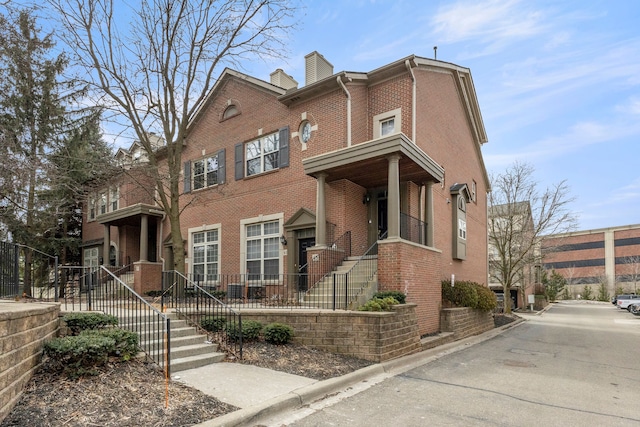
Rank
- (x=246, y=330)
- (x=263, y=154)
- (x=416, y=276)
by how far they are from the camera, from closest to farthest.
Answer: (x=246, y=330)
(x=416, y=276)
(x=263, y=154)

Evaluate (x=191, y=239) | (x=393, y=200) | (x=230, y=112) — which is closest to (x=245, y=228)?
(x=191, y=239)

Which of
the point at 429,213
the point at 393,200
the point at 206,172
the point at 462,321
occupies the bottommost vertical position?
the point at 462,321

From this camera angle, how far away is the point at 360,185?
1422 centimetres

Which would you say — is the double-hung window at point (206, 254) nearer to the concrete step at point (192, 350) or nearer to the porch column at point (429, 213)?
the porch column at point (429, 213)

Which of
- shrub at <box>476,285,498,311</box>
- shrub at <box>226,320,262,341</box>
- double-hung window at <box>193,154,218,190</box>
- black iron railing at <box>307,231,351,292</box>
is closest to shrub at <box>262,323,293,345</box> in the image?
shrub at <box>226,320,262,341</box>

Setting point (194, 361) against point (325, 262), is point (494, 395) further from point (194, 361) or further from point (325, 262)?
point (325, 262)

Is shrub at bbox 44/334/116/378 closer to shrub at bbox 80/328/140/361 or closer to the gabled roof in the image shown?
shrub at bbox 80/328/140/361

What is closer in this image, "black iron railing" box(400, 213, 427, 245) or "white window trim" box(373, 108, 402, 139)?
"black iron railing" box(400, 213, 427, 245)

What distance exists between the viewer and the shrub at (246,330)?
8414 millimetres

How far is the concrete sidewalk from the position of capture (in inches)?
206

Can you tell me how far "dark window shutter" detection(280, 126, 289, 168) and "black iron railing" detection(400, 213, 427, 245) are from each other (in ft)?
17.6

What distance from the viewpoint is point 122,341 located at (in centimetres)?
640

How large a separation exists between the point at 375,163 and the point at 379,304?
15.1ft

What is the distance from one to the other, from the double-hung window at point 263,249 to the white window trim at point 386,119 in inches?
198
